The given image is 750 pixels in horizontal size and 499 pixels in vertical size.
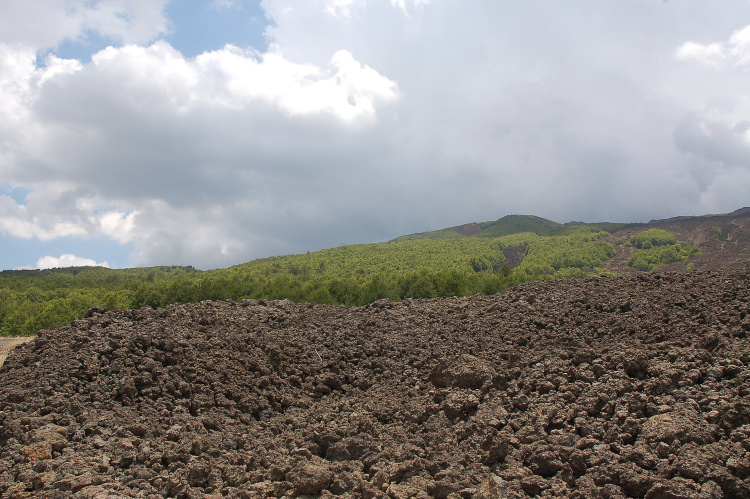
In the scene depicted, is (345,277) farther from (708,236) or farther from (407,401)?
(708,236)

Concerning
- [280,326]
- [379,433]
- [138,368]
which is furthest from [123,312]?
[379,433]

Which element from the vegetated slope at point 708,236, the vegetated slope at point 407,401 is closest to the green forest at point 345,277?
the vegetated slope at point 708,236

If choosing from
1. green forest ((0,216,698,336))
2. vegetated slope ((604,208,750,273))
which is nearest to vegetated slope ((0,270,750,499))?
green forest ((0,216,698,336))

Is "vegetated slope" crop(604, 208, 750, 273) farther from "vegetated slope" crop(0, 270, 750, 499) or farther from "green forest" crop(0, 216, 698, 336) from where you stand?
"vegetated slope" crop(0, 270, 750, 499)

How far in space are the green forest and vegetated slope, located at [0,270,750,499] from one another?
23.8 metres

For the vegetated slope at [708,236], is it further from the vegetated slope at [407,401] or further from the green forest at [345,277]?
the vegetated slope at [407,401]

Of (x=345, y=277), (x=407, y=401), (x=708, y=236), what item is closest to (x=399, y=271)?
(x=345, y=277)

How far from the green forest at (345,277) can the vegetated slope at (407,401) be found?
23.8 m

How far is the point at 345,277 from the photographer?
52.5 metres

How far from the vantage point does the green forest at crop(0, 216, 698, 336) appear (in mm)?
39625

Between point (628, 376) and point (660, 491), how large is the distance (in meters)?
3.31

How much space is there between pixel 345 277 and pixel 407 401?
139 feet

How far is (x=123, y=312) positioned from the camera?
14562mm

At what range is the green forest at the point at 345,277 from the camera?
39625 millimetres
